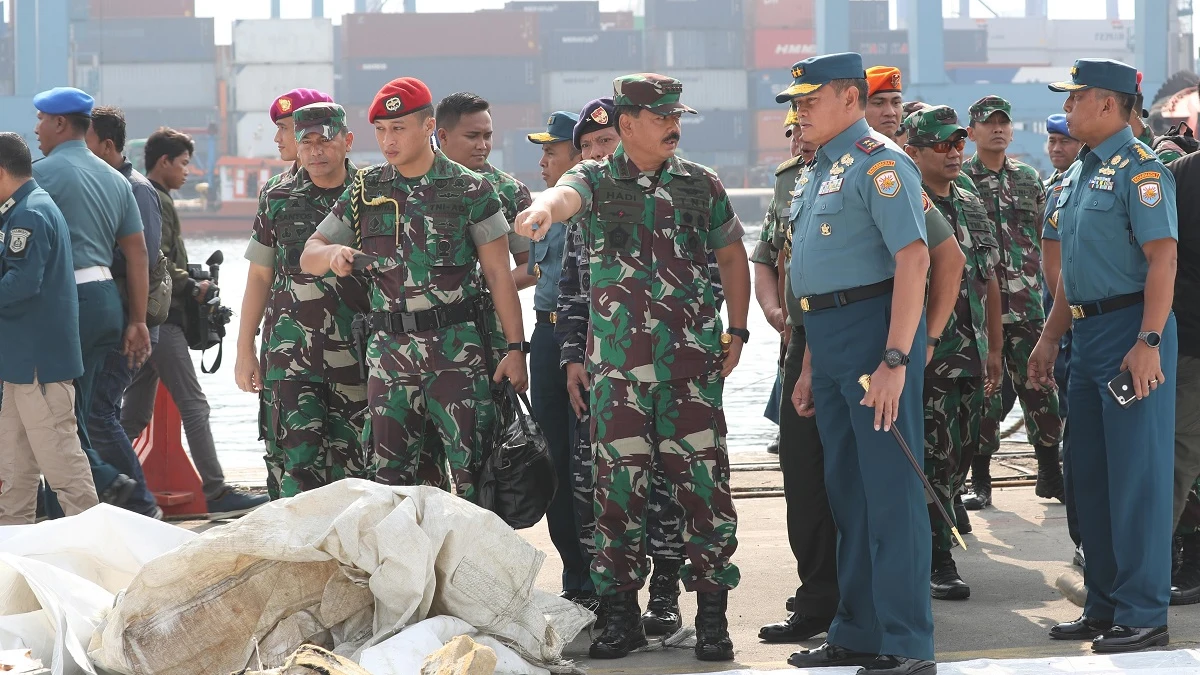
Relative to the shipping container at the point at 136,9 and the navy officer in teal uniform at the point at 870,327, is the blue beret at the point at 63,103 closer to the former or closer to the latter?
the navy officer in teal uniform at the point at 870,327

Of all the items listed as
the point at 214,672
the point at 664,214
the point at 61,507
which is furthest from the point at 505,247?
the point at 61,507

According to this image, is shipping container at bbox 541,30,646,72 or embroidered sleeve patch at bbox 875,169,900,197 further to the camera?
shipping container at bbox 541,30,646,72

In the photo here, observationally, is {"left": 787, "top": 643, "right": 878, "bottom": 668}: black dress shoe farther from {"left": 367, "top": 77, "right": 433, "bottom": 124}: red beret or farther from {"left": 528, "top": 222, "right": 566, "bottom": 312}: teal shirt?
{"left": 367, "top": 77, "right": 433, "bottom": 124}: red beret

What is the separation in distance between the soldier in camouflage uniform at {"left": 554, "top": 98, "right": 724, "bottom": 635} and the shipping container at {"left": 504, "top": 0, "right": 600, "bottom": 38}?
270 feet

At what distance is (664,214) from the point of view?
3.95 metres

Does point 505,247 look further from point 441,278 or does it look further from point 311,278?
point 311,278

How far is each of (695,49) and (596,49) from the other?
6.31 metres

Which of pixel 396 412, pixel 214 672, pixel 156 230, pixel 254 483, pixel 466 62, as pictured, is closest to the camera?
pixel 214 672

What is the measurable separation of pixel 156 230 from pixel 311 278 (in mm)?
1894

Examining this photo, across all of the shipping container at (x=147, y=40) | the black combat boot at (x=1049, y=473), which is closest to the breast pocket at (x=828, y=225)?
the black combat boot at (x=1049, y=473)

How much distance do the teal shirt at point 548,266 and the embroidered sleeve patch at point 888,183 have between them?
5.04 ft

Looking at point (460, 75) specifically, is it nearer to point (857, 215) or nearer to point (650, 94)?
point (650, 94)

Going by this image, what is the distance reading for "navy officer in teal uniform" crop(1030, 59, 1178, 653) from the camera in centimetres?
380

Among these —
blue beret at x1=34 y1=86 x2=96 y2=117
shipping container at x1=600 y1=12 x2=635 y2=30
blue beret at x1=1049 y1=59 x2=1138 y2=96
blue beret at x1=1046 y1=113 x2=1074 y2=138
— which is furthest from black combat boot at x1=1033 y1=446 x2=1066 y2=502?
shipping container at x1=600 y1=12 x2=635 y2=30
